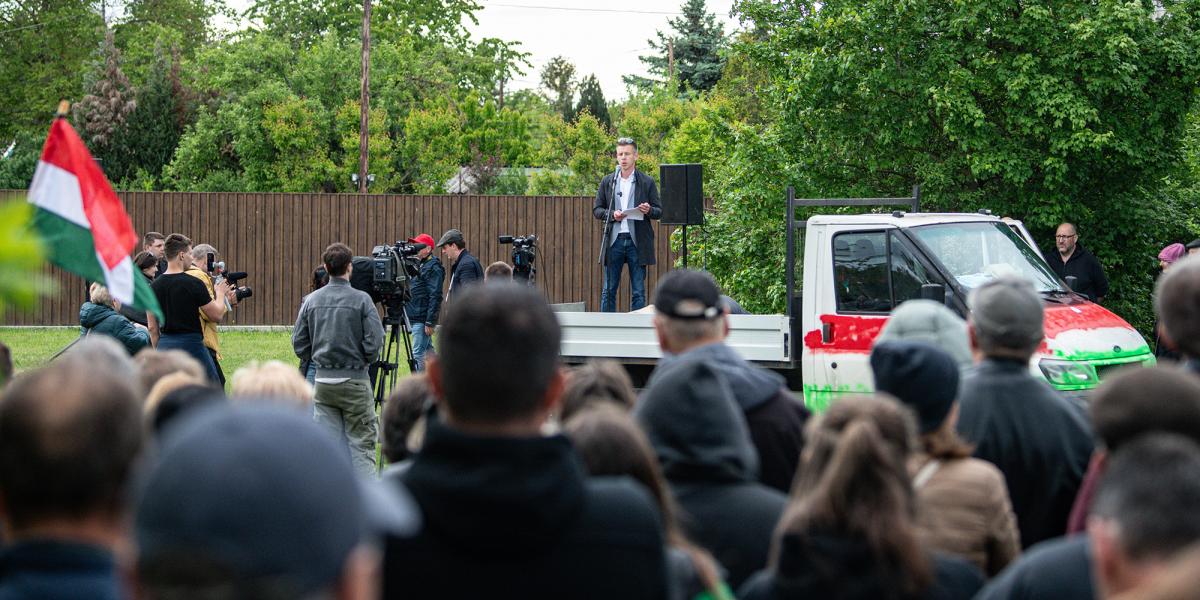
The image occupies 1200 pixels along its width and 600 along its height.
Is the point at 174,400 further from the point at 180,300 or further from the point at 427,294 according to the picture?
the point at 427,294

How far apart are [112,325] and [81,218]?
4.62m

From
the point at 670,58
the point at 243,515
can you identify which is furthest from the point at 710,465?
the point at 670,58

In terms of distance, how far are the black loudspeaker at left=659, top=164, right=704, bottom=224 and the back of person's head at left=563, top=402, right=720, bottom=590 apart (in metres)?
8.76

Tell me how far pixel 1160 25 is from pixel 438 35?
39779mm

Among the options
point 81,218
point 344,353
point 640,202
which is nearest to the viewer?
point 81,218

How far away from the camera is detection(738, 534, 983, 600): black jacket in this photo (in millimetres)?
2549

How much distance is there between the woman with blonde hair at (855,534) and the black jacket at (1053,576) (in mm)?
165

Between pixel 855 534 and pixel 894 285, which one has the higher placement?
pixel 894 285

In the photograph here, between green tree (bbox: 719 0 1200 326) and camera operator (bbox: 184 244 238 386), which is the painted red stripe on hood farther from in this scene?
green tree (bbox: 719 0 1200 326)

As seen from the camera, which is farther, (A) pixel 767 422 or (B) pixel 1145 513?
(A) pixel 767 422

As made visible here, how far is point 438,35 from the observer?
50.0 m

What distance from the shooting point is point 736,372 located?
14.1 ft

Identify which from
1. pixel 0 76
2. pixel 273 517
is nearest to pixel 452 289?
pixel 273 517

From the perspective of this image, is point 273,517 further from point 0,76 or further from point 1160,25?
point 0,76
